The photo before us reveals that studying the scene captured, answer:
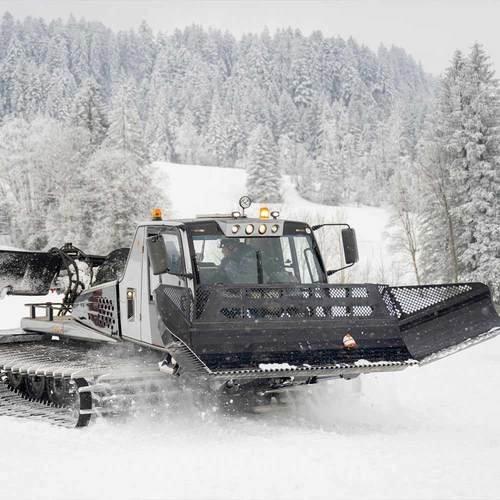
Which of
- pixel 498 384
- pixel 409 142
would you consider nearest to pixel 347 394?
pixel 498 384

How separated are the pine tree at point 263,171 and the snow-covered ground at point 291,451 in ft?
287

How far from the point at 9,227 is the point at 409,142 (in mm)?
82033

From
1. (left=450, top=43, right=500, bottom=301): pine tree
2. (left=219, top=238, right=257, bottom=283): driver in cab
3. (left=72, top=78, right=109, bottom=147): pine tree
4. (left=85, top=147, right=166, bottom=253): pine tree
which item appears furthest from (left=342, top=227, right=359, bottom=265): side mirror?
(left=72, top=78, right=109, bottom=147): pine tree

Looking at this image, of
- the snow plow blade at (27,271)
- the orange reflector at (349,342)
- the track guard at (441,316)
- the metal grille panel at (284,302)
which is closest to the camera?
the metal grille panel at (284,302)

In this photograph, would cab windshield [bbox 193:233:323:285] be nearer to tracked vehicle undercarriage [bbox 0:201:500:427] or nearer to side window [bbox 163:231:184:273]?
tracked vehicle undercarriage [bbox 0:201:500:427]

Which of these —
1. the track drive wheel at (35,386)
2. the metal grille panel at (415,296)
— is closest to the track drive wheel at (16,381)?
the track drive wheel at (35,386)

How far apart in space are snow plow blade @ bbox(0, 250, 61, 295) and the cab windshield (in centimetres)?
422

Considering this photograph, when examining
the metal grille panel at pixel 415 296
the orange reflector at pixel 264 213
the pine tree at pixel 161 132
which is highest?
the pine tree at pixel 161 132

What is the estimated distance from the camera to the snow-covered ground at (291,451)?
6031 millimetres

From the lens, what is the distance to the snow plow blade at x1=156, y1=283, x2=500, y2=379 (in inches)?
319

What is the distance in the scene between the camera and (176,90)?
18725 cm

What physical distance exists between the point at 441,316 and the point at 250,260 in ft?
7.54

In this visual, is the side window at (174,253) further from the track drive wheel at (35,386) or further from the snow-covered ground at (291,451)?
the track drive wheel at (35,386)

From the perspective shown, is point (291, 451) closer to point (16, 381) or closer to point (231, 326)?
point (231, 326)
